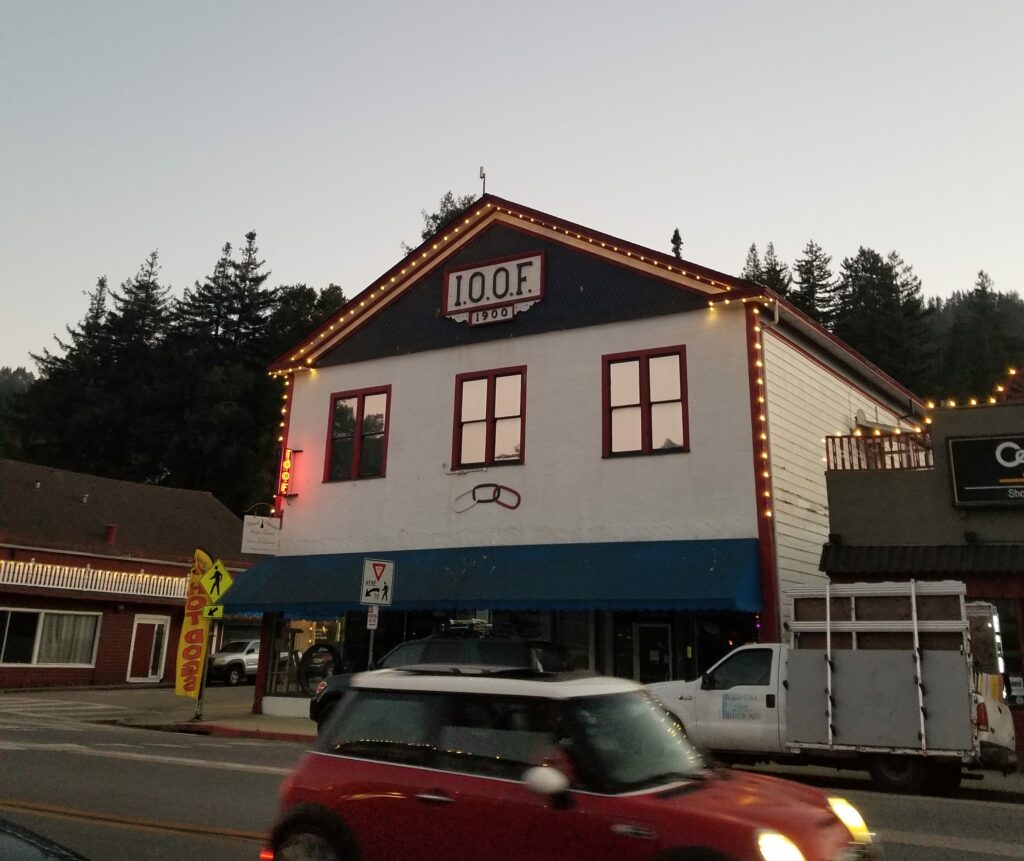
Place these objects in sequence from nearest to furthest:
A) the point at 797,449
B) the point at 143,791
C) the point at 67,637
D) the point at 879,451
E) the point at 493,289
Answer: the point at 143,791, the point at 879,451, the point at 797,449, the point at 493,289, the point at 67,637

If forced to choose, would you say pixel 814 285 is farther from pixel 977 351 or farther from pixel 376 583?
pixel 376 583

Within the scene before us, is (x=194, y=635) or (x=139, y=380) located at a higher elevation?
(x=139, y=380)

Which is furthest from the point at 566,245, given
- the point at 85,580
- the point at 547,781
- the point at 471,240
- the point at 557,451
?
the point at 85,580

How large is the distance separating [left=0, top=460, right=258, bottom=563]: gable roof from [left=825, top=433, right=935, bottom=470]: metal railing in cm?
2753

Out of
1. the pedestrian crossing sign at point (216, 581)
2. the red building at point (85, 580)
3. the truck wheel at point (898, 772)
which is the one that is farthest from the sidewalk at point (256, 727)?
the red building at point (85, 580)

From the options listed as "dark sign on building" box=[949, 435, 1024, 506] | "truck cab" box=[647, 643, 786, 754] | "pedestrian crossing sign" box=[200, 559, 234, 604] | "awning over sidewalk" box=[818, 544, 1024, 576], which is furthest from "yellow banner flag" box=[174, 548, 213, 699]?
"dark sign on building" box=[949, 435, 1024, 506]

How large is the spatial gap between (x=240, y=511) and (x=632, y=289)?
47.4 meters

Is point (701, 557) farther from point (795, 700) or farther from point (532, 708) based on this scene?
point (532, 708)

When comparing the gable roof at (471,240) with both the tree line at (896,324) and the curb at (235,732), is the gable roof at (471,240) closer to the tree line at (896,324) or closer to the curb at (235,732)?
the curb at (235,732)

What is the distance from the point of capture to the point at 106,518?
38.4m

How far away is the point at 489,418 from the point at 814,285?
2332 inches

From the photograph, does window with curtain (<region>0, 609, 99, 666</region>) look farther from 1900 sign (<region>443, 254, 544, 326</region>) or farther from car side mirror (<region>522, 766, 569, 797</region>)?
car side mirror (<region>522, 766, 569, 797</region>)

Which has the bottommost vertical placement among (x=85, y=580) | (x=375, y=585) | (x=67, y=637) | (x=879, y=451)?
(x=67, y=637)

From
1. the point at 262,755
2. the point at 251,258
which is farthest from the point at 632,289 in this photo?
the point at 251,258
